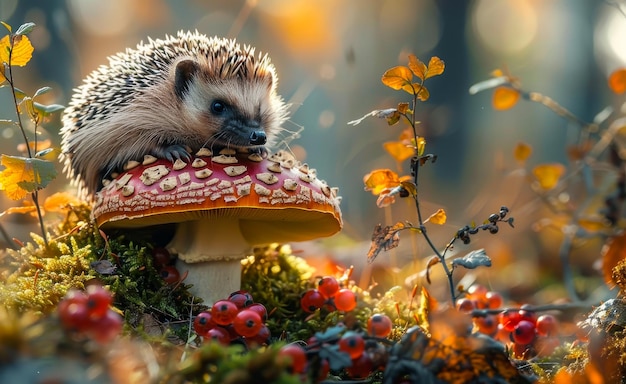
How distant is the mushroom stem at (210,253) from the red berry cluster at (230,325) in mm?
631

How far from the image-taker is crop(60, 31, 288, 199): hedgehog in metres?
2.74

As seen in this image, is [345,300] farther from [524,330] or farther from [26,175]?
[26,175]

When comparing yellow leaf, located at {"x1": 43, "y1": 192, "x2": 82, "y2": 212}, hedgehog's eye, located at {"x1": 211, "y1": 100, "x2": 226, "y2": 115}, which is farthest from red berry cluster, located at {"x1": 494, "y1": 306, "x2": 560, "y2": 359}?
yellow leaf, located at {"x1": 43, "y1": 192, "x2": 82, "y2": 212}

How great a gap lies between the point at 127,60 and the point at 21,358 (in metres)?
2.23

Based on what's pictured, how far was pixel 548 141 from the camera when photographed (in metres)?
20.8

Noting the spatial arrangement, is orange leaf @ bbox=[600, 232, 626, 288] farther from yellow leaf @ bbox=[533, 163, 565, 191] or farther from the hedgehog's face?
the hedgehog's face

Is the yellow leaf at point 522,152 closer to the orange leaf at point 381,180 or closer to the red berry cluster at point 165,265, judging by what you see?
the orange leaf at point 381,180

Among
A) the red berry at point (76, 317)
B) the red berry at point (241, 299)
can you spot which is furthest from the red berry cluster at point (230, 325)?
the red berry at point (76, 317)

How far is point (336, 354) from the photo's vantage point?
154 cm

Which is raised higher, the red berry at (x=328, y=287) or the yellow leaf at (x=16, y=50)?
the yellow leaf at (x=16, y=50)

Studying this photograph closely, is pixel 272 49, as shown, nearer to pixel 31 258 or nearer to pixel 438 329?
pixel 31 258

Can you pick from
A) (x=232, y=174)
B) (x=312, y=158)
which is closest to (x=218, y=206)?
(x=232, y=174)

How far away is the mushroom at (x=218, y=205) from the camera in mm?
2295

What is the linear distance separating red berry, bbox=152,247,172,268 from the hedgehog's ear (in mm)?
757
